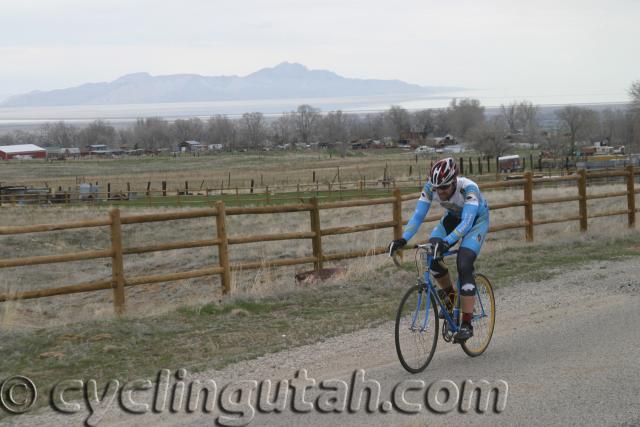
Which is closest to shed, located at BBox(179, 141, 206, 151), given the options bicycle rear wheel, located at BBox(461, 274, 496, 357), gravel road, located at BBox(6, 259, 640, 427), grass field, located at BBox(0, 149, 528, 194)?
grass field, located at BBox(0, 149, 528, 194)

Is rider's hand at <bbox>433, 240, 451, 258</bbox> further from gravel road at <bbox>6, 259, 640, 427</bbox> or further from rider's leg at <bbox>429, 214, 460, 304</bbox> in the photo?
gravel road at <bbox>6, 259, 640, 427</bbox>

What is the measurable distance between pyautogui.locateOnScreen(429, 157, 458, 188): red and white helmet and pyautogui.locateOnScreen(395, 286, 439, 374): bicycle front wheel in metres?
0.97

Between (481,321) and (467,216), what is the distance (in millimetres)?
1215

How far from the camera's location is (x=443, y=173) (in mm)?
7293

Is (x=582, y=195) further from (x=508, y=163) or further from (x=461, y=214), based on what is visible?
(x=508, y=163)

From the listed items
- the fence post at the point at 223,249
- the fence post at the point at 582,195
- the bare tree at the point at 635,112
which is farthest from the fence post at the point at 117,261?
the bare tree at the point at 635,112

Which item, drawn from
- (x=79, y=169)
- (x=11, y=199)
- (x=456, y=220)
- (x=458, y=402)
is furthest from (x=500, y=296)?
(x=79, y=169)

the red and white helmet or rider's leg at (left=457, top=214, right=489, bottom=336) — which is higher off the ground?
the red and white helmet

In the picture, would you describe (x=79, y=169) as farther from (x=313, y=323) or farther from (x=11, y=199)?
(x=313, y=323)

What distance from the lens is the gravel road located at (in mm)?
6020

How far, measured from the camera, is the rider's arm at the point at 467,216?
7.22 meters

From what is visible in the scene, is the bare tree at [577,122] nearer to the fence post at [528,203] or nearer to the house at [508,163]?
the house at [508,163]

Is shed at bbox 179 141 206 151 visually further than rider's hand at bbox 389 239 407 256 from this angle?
Yes

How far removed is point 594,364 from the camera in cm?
734
